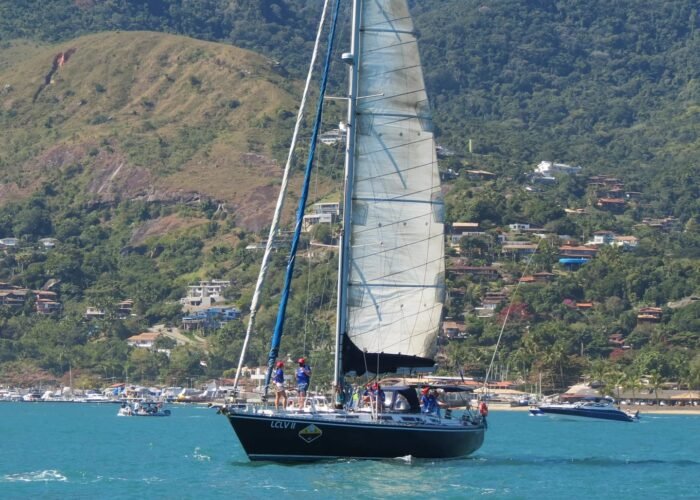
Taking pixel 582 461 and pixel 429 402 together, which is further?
pixel 582 461

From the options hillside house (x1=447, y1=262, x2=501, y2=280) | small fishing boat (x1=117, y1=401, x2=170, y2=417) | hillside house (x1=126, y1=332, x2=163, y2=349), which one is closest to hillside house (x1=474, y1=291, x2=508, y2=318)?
hillside house (x1=447, y1=262, x2=501, y2=280)

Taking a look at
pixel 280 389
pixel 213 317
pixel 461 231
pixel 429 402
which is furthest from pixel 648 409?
pixel 280 389

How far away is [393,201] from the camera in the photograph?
50562 millimetres

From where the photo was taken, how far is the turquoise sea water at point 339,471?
4638cm

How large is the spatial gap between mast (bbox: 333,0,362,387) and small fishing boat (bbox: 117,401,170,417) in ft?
259

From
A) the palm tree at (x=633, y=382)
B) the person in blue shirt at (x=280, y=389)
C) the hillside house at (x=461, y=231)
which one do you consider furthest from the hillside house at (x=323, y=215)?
the person in blue shirt at (x=280, y=389)

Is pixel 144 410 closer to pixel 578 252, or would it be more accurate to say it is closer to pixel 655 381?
pixel 655 381

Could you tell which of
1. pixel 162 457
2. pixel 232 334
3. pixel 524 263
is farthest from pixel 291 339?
pixel 162 457

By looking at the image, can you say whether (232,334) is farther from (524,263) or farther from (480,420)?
(480,420)

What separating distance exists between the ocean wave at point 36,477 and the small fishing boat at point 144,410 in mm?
72735

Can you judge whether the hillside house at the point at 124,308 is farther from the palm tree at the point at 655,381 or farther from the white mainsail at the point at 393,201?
the white mainsail at the point at 393,201

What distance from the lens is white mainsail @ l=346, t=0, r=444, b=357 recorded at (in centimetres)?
5028

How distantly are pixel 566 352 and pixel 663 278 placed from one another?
29.2 m

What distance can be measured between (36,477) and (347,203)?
13.1m
